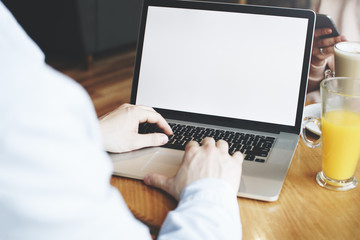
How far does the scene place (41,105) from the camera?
31 cm

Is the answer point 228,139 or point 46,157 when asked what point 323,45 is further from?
point 46,157

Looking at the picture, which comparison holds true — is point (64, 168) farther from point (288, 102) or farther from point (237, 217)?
point (288, 102)

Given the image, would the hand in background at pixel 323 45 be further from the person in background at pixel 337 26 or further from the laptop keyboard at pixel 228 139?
the laptop keyboard at pixel 228 139

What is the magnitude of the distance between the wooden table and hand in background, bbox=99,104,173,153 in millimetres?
79

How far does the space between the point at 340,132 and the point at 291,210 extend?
0.50ft

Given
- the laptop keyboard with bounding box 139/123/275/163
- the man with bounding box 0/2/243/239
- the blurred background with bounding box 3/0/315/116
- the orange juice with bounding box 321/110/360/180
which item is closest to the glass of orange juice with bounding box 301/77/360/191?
the orange juice with bounding box 321/110/360/180

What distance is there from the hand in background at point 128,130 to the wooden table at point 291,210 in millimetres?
79

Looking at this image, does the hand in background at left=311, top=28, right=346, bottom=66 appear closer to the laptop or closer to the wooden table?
the laptop

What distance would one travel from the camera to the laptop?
2.71 ft

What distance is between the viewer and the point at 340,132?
647 millimetres

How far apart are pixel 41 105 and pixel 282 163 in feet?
1.73

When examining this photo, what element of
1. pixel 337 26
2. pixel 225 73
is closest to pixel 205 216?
pixel 225 73

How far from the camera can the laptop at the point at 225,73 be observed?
2.71 feet

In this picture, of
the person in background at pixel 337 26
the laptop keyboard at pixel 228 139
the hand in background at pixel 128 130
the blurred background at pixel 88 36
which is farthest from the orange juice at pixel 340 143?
the blurred background at pixel 88 36
